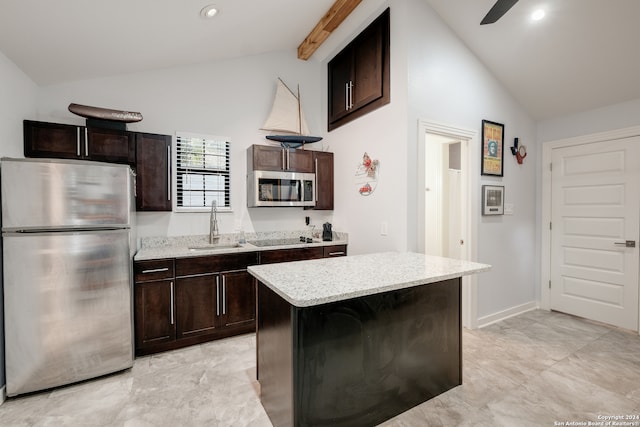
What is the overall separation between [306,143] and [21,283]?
3.09m

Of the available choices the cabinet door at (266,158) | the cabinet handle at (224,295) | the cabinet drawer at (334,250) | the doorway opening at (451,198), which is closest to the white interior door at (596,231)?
the doorway opening at (451,198)

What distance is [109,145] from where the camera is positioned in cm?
270

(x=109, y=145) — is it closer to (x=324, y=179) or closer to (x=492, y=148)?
(x=324, y=179)

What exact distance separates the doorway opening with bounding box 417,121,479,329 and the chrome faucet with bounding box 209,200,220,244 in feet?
7.42

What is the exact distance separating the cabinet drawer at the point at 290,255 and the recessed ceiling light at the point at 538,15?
9.94ft

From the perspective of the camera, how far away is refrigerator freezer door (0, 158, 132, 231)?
1984mm

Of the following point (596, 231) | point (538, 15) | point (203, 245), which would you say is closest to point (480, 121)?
point (538, 15)

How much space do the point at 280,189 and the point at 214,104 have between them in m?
1.28

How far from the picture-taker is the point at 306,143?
4.01 meters

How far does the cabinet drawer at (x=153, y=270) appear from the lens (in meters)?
2.58

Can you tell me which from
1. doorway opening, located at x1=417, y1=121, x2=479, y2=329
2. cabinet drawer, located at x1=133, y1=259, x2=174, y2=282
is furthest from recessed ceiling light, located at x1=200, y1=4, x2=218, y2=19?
cabinet drawer, located at x1=133, y1=259, x2=174, y2=282

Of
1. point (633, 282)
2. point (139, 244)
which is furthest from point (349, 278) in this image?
point (633, 282)

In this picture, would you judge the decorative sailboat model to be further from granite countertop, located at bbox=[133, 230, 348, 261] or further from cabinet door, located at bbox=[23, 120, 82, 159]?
cabinet door, located at bbox=[23, 120, 82, 159]

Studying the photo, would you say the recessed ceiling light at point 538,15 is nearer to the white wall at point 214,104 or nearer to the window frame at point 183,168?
the white wall at point 214,104
